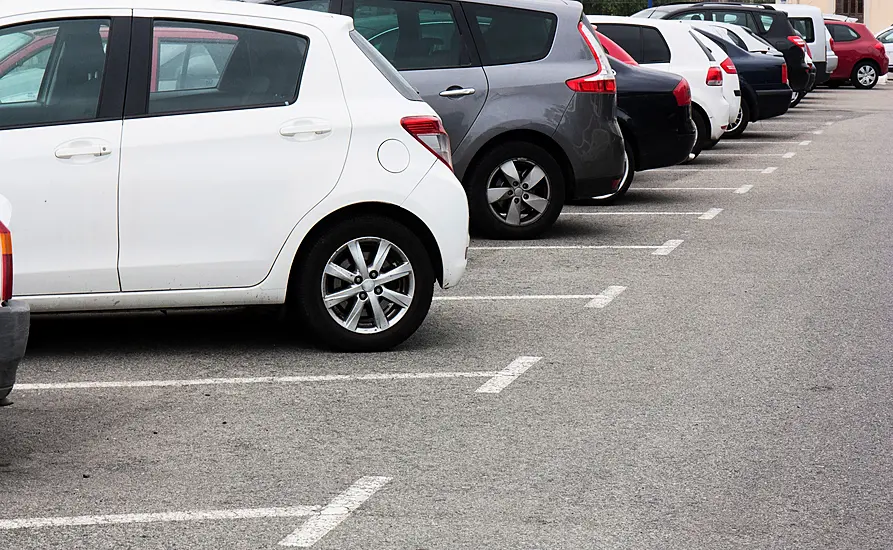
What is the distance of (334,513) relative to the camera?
15.4ft

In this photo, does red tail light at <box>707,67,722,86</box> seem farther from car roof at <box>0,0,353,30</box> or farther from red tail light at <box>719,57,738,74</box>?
car roof at <box>0,0,353,30</box>

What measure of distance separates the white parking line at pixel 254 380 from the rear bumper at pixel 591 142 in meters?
4.34

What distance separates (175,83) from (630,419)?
2685mm

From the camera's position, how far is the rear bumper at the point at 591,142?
1074cm

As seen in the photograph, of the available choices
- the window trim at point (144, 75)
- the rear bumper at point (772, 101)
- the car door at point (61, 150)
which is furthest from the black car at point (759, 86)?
the car door at point (61, 150)

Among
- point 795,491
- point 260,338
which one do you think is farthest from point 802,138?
point 795,491

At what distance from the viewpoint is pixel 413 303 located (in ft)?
23.3

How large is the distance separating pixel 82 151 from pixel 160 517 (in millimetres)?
2436

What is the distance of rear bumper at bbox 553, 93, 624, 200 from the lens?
1074 centimetres

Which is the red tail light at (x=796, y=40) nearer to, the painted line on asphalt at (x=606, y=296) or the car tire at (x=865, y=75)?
the car tire at (x=865, y=75)

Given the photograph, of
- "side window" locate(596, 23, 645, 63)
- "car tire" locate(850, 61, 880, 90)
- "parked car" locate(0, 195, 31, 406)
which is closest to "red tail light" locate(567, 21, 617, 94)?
"side window" locate(596, 23, 645, 63)

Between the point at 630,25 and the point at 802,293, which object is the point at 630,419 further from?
the point at 630,25


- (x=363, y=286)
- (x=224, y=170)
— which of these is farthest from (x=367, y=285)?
(x=224, y=170)

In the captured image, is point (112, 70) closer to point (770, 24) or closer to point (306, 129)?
point (306, 129)
